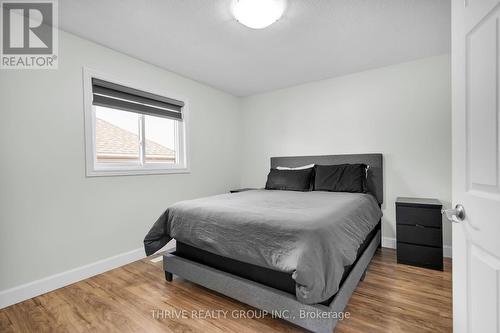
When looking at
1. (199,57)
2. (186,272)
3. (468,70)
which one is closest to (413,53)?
(468,70)

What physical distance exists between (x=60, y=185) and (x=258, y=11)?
7.48 feet

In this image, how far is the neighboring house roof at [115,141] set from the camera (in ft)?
8.14

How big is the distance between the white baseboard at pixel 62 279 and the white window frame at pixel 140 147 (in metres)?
0.90

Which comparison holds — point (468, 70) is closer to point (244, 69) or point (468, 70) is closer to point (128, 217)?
point (244, 69)

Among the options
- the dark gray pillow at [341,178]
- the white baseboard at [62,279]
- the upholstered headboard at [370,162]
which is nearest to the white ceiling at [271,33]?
the upholstered headboard at [370,162]

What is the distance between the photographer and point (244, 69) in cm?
301

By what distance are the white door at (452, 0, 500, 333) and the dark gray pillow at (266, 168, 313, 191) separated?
211 centimetres

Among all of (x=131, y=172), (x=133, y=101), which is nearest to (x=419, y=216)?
(x=131, y=172)

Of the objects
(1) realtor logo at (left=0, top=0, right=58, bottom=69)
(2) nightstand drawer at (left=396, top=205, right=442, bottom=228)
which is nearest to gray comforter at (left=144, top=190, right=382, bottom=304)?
(2) nightstand drawer at (left=396, top=205, right=442, bottom=228)

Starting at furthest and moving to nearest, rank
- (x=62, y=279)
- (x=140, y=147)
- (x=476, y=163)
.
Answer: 1. (x=140, y=147)
2. (x=62, y=279)
3. (x=476, y=163)

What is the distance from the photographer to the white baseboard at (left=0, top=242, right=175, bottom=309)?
1.81 meters

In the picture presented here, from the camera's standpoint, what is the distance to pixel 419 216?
92.1 inches

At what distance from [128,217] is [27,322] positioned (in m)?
1.14

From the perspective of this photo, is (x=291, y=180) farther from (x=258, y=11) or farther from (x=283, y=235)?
(x=258, y=11)
